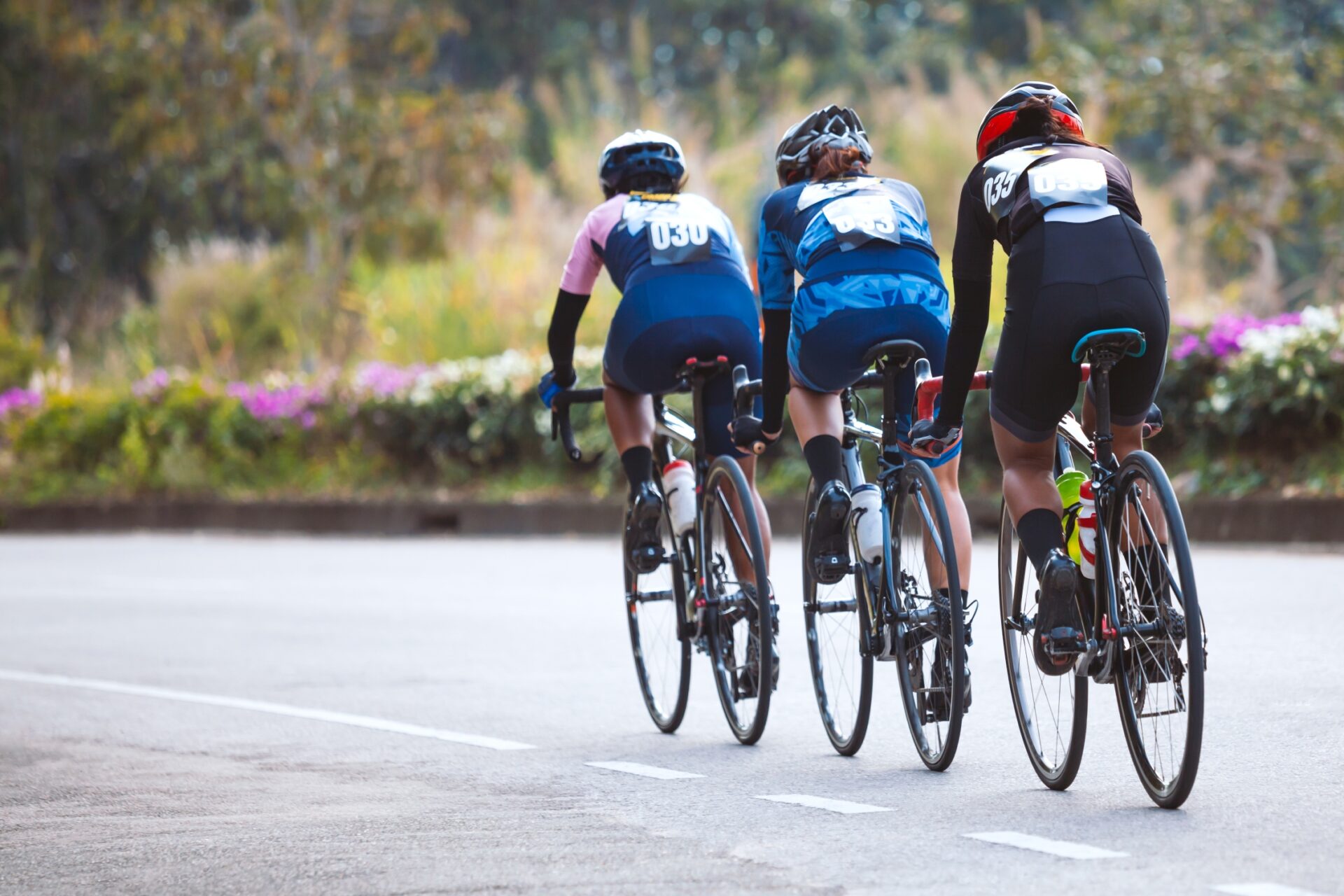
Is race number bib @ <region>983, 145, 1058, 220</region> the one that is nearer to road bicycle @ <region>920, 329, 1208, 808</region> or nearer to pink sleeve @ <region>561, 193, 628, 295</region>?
road bicycle @ <region>920, 329, 1208, 808</region>

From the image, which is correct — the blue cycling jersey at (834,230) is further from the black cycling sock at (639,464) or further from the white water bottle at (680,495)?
the black cycling sock at (639,464)

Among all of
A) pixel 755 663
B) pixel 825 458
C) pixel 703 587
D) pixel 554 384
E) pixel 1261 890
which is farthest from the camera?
pixel 554 384

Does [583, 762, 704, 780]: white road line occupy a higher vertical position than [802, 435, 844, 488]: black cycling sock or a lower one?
lower

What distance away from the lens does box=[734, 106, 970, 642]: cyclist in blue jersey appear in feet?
20.9

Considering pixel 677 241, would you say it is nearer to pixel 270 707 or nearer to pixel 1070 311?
pixel 1070 311

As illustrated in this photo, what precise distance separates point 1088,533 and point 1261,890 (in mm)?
1262

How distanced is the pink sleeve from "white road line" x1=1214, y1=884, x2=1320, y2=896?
12.0 ft

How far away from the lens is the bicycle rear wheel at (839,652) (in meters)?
6.46

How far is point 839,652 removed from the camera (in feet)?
22.1

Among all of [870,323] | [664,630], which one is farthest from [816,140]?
[664,630]

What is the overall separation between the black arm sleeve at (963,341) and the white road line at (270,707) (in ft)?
7.55

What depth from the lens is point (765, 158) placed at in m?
27.5

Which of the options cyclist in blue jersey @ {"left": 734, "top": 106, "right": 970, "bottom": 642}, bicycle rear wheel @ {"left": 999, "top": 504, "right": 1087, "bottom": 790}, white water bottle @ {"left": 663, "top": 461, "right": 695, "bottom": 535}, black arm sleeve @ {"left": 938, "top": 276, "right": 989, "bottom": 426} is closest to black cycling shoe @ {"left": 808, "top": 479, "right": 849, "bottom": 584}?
cyclist in blue jersey @ {"left": 734, "top": 106, "right": 970, "bottom": 642}

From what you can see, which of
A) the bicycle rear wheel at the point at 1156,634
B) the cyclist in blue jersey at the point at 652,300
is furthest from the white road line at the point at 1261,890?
the cyclist in blue jersey at the point at 652,300
